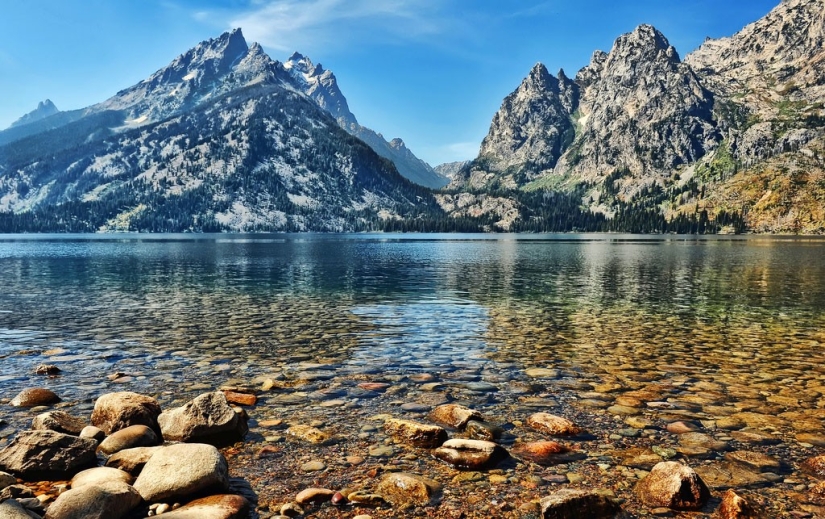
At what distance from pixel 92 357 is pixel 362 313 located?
19.1 m

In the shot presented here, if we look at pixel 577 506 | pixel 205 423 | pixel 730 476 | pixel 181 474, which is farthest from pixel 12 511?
pixel 730 476

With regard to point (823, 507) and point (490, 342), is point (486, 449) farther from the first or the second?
point (490, 342)

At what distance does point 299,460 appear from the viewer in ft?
40.8

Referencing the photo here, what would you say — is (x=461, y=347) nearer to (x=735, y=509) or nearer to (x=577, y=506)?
(x=577, y=506)

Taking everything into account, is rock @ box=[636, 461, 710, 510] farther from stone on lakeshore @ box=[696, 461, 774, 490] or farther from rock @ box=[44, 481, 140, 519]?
rock @ box=[44, 481, 140, 519]

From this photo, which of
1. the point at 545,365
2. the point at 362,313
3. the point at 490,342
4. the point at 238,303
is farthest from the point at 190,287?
the point at 545,365

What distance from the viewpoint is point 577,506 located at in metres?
9.55

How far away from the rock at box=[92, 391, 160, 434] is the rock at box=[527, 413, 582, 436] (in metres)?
10.8

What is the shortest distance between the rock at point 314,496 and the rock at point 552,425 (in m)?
6.61

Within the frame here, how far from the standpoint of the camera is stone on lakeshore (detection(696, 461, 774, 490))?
11.0m

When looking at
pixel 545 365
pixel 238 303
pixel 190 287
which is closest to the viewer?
pixel 545 365

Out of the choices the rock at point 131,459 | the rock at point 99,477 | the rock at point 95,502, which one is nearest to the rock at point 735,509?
the rock at point 95,502

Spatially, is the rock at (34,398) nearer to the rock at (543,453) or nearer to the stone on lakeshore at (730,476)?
the rock at (543,453)

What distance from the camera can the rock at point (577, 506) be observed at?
9492 millimetres
